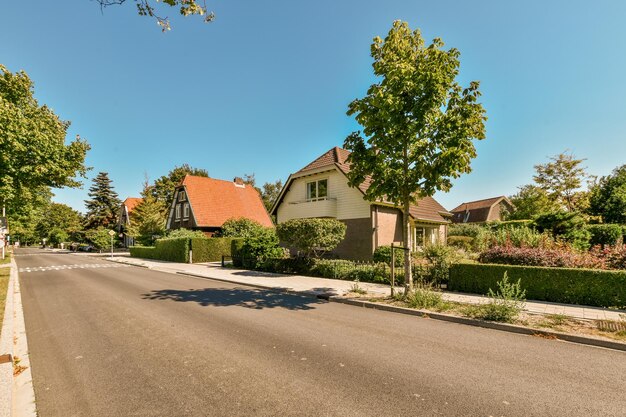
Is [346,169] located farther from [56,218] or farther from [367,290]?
[56,218]

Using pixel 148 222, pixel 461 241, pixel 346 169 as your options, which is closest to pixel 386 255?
pixel 346 169

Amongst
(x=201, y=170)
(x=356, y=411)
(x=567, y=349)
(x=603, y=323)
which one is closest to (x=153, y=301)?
(x=356, y=411)

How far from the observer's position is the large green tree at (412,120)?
8562 millimetres

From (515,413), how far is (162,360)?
16.7 feet

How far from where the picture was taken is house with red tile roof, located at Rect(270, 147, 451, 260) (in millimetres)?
18297

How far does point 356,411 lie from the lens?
3.38m

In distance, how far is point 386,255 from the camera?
16172 millimetres

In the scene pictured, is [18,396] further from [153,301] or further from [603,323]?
[603,323]

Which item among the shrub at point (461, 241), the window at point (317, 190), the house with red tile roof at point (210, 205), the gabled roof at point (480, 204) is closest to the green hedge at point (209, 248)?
the house with red tile roof at point (210, 205)

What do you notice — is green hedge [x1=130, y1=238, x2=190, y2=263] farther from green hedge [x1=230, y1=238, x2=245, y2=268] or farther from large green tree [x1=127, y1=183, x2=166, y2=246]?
green hedge [x1=230, y1=238, x2=245, y2=268]

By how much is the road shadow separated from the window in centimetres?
1037

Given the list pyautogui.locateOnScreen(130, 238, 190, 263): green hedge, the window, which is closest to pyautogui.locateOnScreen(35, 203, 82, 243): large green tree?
pyautogui.locateOnScreen(130, 238, 190, 263): green hedge

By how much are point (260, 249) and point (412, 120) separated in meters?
12.8

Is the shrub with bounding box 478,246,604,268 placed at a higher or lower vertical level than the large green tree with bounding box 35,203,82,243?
lower
